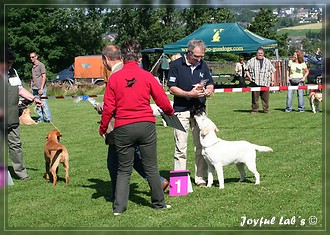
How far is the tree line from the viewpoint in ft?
141

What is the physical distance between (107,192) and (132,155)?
58.0 inches

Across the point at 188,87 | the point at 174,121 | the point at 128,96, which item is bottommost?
the point at 174,121

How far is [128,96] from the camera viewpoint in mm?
5812

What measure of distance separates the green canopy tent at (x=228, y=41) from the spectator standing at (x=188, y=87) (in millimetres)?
21287

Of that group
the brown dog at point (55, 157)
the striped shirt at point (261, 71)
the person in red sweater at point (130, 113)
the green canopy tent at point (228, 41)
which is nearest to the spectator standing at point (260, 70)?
the striped shirt at point (261, 71)

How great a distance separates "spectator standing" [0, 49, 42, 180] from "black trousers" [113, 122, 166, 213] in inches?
93.6

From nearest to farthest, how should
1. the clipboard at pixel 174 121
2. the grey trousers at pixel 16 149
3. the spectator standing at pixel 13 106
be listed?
the clipboard at pixel 174 121 → the spectator standing at pixel 13 106 → the grey trousers at pixel 16 149

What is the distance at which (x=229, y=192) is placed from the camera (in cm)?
701

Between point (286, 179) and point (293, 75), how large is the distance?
9605 millimetres

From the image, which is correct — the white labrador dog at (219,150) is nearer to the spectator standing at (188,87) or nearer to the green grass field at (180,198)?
the spectator standing at (188,87)

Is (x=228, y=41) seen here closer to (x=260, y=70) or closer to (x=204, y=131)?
(x=260, y=70)

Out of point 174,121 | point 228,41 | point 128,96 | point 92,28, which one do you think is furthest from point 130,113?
point 92,28

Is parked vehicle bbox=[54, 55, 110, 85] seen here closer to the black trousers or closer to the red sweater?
the black trousers

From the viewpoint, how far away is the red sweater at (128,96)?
5.81 m
